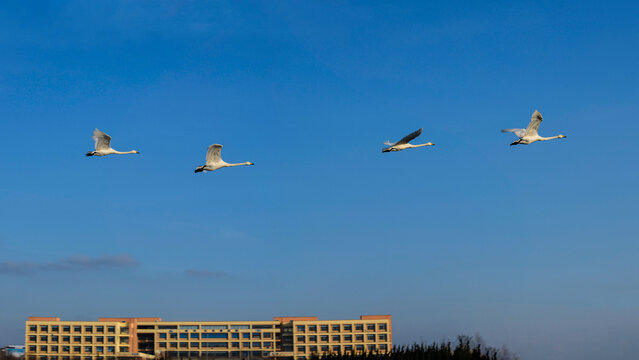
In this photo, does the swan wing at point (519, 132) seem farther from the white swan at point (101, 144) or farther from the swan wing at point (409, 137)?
the white swan at point (101, 144)

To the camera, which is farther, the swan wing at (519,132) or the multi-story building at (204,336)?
the multi-story building at (204,336)

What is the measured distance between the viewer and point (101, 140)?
161 feet

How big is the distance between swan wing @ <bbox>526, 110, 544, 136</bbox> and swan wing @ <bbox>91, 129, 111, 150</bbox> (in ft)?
87.0

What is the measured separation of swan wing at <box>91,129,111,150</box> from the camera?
48500mm

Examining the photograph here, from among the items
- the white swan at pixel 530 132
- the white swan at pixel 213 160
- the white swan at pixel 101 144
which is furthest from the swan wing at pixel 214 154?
the white swan at pixel 530 132

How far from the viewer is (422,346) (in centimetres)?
3972

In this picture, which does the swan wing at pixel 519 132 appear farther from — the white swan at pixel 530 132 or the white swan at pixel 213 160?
the white swan at pixel 213 160

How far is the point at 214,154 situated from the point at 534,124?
20449 mm

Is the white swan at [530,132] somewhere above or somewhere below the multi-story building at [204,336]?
above

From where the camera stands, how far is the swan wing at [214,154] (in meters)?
49.2

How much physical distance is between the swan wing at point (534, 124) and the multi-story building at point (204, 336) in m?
88.2

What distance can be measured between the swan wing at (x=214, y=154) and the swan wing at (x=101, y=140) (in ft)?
21.0

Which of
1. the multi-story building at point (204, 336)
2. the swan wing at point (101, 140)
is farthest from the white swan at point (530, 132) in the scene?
the multi-story building at point (204, 336)

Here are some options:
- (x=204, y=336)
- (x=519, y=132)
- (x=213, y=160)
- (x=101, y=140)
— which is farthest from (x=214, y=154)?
(x=204, y=336)
